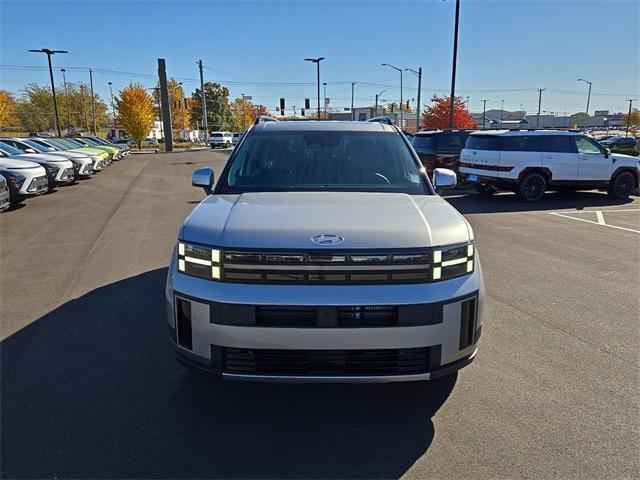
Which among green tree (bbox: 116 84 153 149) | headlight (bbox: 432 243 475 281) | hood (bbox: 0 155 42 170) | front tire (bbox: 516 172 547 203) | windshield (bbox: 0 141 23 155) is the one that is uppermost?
green tree (bbox: 116 84 153 149)

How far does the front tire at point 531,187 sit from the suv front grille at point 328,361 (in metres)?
11.7

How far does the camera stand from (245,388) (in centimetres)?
337

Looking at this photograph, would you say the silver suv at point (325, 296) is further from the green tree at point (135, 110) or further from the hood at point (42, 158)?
the green tree at point (135, 110)

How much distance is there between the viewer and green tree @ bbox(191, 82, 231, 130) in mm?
111688

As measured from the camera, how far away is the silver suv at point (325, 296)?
102 inches

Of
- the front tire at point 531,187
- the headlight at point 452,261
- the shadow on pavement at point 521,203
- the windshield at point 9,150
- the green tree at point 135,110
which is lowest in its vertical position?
the shadow on pavement at point 521,203

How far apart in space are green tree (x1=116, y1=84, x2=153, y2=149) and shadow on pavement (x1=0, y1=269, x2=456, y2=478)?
61.4 meters

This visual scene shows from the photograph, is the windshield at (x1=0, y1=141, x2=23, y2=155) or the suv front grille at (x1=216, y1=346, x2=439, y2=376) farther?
the windshield at (x1=0, y1=141, x2=23, y2=155)

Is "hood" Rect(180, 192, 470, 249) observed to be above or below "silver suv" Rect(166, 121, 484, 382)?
above

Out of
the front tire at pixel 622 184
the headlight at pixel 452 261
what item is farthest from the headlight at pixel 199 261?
the front tire at pixel 622 184

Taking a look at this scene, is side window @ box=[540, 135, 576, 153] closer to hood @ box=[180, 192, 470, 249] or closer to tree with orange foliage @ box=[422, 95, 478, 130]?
hood @ box=[180, 192, 470, 249]

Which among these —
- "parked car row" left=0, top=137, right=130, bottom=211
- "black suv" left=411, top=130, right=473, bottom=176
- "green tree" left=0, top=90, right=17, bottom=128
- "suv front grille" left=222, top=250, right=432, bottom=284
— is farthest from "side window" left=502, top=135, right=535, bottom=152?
"green tree" left=0, top=90, right=17, bottom=128

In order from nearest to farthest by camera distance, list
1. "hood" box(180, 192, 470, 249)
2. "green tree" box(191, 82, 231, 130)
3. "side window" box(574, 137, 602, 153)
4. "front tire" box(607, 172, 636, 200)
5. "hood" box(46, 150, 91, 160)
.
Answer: "hood" box(180, 192, 470, 249)
"side window" box(574, 137, 602, 153)
"front tire" box(607, 172, 636, 200)
"hood" box(46, 150, 91, 160)
"green tree" box(191, 82, 231, 130)

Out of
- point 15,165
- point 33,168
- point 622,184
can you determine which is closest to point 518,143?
point 622,184
